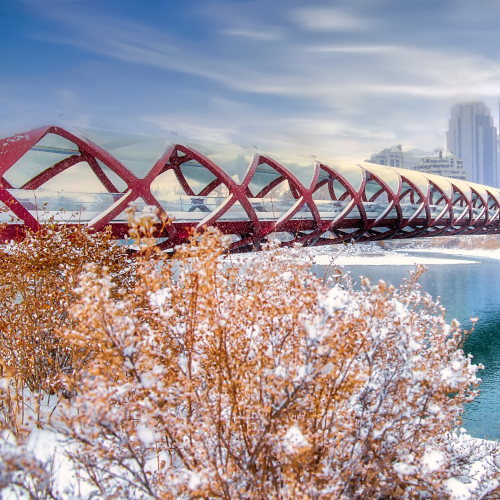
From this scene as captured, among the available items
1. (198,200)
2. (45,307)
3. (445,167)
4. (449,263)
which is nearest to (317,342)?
(45,307)

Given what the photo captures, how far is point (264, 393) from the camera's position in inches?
181

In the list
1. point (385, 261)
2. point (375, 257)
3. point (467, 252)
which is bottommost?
point (467, 252)

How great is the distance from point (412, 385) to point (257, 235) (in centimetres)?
1061

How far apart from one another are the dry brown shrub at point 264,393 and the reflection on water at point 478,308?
1000 cm

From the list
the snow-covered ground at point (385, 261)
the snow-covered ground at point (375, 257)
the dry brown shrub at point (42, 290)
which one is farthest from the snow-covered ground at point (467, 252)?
the dry brown shrub at point (42, 290)

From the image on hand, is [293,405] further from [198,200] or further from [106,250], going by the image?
[198,200]

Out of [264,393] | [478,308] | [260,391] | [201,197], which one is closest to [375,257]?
[478,308]

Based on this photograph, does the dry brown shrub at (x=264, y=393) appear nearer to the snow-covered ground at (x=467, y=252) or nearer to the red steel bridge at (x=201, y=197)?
the red steel bridge at (x=201, y=197)

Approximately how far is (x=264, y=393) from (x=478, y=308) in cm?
2802

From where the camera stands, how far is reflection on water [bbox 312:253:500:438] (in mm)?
14008

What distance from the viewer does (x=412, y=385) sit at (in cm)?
438

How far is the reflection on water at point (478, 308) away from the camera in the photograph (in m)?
14.0

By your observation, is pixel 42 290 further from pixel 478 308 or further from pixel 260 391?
pixel 478 308

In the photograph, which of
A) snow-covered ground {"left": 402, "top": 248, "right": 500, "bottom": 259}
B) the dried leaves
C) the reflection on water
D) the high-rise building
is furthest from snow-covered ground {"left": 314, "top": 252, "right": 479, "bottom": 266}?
the high-rise building
